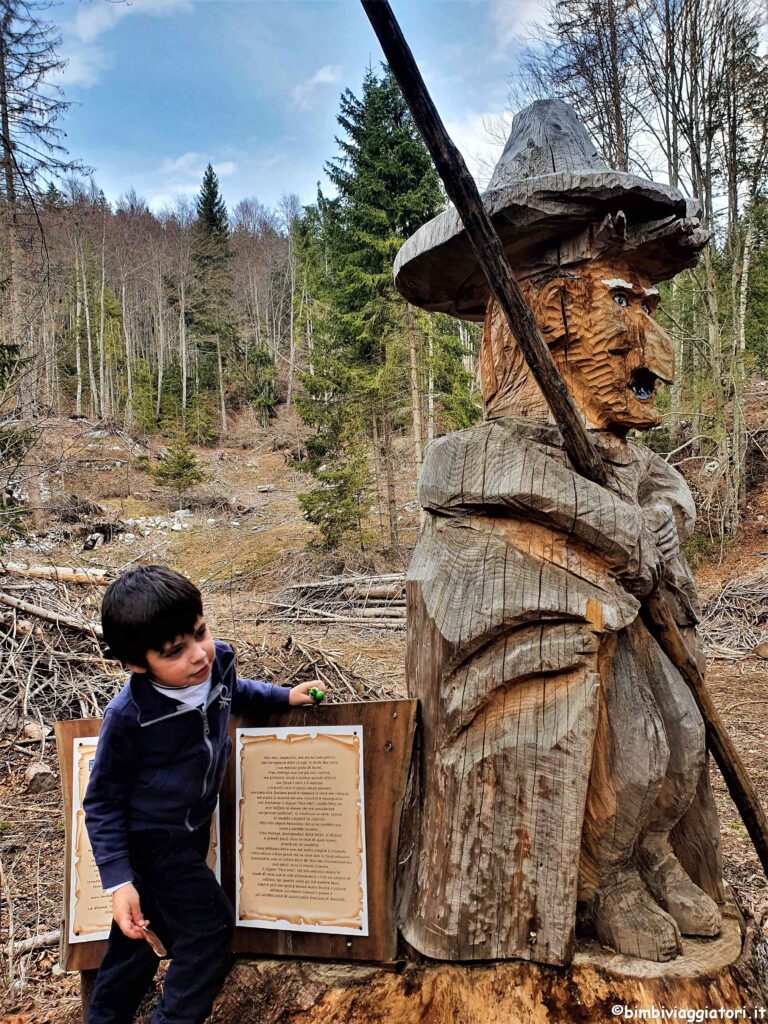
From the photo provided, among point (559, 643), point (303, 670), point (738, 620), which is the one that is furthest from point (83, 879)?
point (738, 620)

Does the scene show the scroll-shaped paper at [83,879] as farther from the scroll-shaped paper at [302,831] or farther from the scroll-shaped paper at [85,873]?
the scroll-shaped paper at [302,831]

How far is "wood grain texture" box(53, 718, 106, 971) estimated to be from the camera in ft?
6.86

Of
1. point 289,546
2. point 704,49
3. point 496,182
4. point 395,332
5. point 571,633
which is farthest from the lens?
point 289,546

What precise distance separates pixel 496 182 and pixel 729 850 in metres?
4.17

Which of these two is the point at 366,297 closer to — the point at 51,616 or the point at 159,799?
the point at 51,616

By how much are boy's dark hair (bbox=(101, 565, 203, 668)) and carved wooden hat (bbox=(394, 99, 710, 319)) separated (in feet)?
5.13

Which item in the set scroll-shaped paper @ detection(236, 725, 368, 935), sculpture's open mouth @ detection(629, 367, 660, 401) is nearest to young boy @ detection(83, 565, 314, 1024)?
scroll-shaped paper @ detection(236, 725, 368, 935)

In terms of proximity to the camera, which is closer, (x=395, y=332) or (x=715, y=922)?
(x=715, y=922)

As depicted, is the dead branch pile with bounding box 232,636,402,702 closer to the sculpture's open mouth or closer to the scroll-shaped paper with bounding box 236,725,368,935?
the scroll-shaped paper with bounding box 236,725,368,935

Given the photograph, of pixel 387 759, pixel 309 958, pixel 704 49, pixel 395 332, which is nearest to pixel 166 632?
pixel 387 759

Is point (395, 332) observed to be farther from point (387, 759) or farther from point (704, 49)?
point (387, 759)

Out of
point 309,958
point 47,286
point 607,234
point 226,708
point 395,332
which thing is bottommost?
point 309,958

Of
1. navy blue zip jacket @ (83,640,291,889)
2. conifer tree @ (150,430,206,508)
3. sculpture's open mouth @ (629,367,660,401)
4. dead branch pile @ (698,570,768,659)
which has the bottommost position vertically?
dead branch pile @ (698,570,768,659)

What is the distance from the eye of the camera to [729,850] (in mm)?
3949
